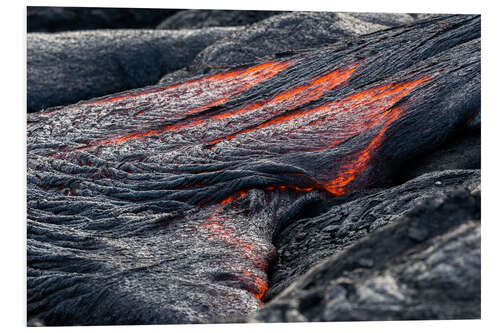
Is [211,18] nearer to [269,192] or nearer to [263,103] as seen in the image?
[263,103]

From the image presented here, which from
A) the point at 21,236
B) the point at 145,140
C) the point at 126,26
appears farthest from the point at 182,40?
the point at 21,236

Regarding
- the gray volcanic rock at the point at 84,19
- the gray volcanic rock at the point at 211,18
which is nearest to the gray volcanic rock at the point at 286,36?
the gray volcanic rock at the point at 211,18

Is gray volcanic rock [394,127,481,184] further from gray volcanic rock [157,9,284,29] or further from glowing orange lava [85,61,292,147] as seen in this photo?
gray volcanic rock [157,9,284,29]

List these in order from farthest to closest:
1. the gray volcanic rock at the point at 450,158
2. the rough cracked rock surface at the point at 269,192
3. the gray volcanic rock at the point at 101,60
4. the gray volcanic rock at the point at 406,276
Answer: the gray volcanic rock at the point at 101,60 < the gray volcanic rock at the point at 450,158 < the rough cracked rock surface at the point at 269,192 < the gray volcanic rock at the point at 406,276

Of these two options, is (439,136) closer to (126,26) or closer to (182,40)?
(182,40)

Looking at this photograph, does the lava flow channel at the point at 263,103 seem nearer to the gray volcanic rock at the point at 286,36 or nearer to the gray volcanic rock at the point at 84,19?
the gray volcanic rock at the point at 286,36

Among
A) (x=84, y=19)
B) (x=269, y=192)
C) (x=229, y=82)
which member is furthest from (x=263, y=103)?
(x=84, y=19)

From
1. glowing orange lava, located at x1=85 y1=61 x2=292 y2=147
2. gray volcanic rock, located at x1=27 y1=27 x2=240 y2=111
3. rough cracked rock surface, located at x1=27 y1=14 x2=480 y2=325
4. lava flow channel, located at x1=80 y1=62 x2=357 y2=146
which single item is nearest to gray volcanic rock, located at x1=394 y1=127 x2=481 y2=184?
rough cracked rock surface, located at x1=27 y1=14 x2=480 y2=325
